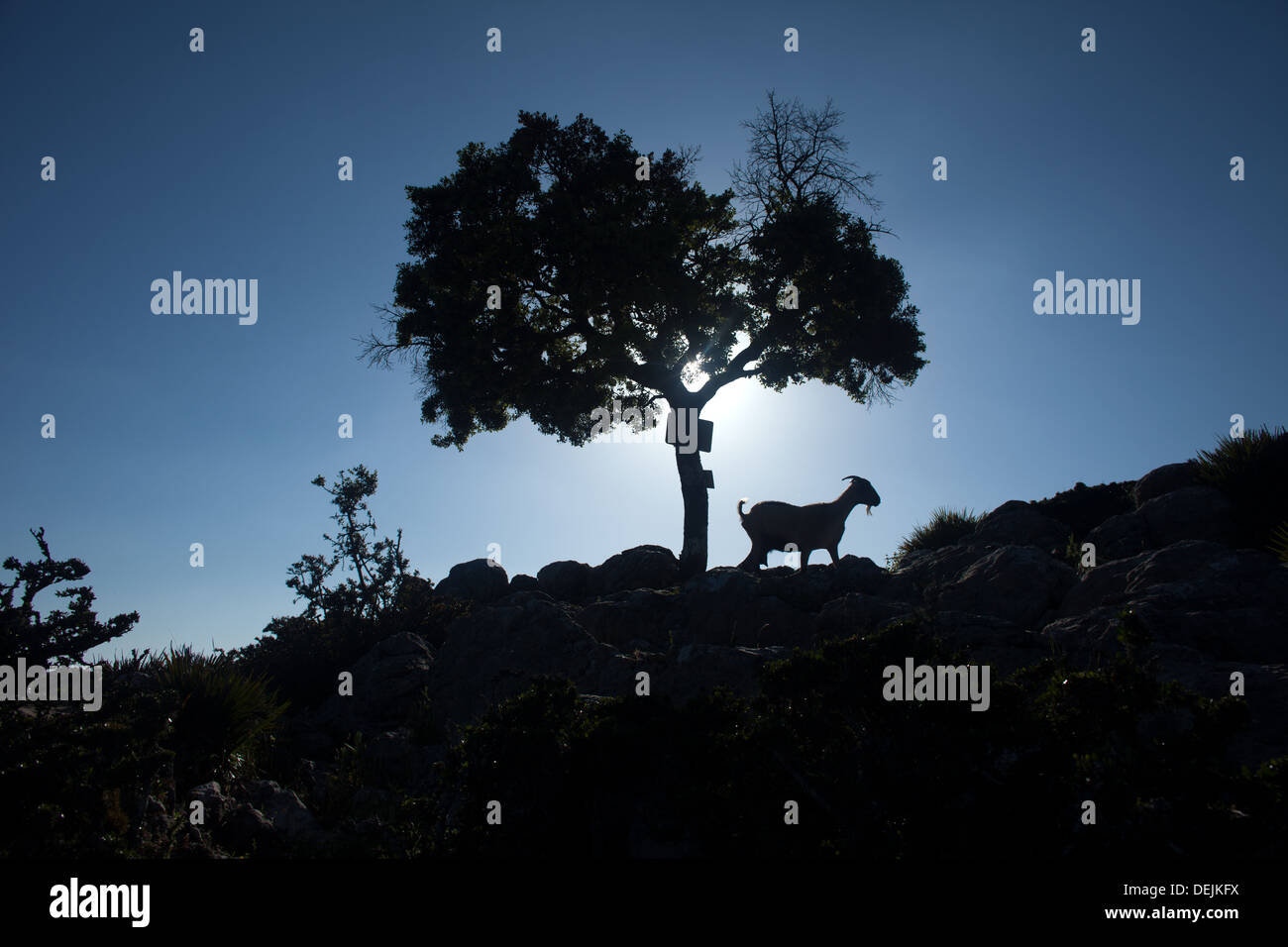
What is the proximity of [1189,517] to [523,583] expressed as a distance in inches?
587

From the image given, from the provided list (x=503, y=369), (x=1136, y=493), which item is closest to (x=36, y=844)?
(x=503, y=369)

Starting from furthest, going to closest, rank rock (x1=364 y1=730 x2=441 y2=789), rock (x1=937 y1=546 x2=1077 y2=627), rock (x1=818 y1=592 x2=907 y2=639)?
rock (x1=937 y1=546 x2=1077 y2=627) → rock (x1=818 y1=592 x2=907 y2=639) → rock (x1=364 y1=730 x2=441 y2=789)

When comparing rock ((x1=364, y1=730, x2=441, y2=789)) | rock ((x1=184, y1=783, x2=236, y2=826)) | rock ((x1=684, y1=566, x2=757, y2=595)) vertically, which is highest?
rock ((x1=684, y1=566, x2=757, y2=595))

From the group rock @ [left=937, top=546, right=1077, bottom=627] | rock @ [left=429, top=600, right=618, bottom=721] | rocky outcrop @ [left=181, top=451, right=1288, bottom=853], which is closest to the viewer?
rocky outcrop @ [left=181, top=451, right=1288, bottom=853]

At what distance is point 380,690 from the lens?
36.8ft

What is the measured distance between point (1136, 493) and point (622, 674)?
14187mm

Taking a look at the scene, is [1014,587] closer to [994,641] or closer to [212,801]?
[994,641]

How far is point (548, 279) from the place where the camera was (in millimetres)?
17547

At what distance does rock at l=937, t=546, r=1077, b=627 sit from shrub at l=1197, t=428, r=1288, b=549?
4.05 m

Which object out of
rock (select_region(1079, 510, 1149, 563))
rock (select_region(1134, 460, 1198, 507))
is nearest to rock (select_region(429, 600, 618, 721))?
rock (select_region(1079, 510, 1149, 563))

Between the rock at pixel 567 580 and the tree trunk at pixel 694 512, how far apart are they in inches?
101

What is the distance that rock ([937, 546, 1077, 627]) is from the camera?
1085cm

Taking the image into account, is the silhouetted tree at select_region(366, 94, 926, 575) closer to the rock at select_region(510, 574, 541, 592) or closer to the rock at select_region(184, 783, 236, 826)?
the rock at select_region(510, 574, 541, 592)
